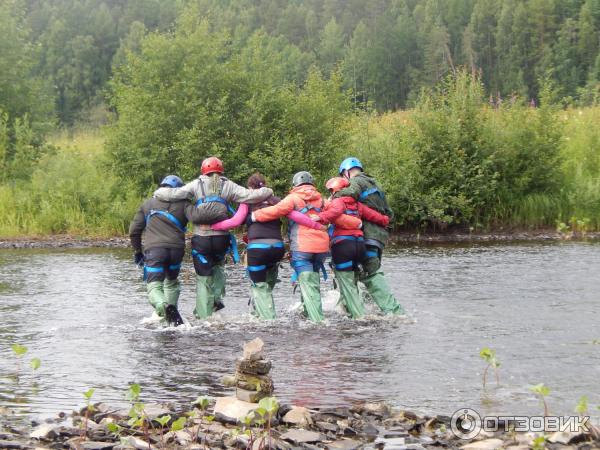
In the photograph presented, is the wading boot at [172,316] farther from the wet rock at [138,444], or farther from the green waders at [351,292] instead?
the wet rock at [138,444]

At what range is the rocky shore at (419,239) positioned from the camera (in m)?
22.9

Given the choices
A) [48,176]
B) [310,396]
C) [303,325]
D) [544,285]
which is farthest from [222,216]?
[48,176]

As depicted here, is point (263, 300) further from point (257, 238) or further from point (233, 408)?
point (233, 408)

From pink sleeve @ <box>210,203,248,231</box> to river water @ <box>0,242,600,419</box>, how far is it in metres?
1.35

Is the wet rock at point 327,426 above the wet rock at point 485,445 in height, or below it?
above

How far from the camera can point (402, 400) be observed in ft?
29.1

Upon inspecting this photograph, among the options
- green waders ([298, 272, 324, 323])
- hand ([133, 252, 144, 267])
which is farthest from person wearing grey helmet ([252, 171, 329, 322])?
hand ([133, 252, 144, 267])

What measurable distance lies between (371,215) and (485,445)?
20.9ft

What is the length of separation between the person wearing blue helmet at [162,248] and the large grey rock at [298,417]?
4776mm

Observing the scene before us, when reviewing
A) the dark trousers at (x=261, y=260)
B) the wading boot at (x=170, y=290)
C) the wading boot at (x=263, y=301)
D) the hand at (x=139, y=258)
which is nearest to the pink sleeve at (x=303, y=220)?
the dark trousers at (x=261, y=260)

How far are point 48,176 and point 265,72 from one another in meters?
6.92

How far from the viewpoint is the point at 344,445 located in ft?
24.1

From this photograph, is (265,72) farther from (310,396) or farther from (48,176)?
(310,396)

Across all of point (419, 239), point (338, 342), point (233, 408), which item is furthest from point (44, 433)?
point (419, 239)
